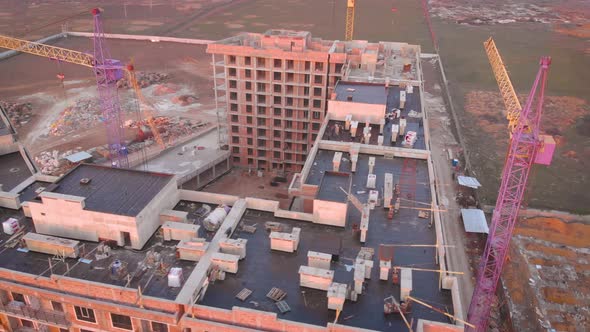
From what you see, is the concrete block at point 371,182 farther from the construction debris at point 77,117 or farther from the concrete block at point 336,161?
the construction debris at point 77,117

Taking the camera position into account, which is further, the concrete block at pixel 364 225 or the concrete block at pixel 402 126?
the concrete block at pixel 402 126

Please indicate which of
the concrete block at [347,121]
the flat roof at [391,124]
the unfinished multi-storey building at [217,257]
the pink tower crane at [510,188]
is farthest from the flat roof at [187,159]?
the pink tower crane at [510,188]

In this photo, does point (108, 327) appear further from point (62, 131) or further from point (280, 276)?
point (62, 131)

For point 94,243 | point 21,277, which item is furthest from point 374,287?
point 21,277

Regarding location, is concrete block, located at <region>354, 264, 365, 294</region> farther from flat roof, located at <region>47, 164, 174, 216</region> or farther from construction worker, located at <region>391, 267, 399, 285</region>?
flat roof, located at <region>47, 164, 174, 216</region>

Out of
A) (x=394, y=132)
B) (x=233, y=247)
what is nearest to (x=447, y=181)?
(x=394, y=132)

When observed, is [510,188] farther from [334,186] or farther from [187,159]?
[187,159]
